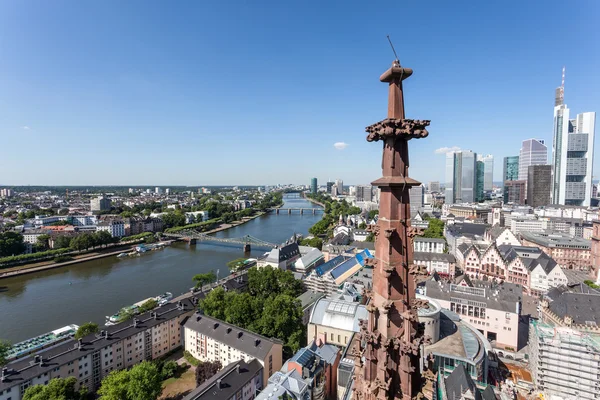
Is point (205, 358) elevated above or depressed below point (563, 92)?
below

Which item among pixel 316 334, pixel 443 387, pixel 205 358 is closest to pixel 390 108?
pixel 443 387

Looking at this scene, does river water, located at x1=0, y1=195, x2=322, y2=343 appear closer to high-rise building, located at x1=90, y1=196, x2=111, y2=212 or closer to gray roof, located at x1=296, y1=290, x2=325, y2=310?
gray roof, located at x1=296, y1=290, x2=325, y2=310

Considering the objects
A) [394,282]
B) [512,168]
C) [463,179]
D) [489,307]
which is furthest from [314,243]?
[512,168]

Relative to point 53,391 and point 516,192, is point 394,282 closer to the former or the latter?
point 53,391

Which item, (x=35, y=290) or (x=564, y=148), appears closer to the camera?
(x=35, y=290)

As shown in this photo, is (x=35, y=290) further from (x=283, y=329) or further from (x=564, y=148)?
→ (x=564, y=148)

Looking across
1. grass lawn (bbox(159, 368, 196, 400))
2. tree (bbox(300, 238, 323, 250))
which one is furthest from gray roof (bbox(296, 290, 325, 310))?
tree (bbox(300, 238, 323, 250))
